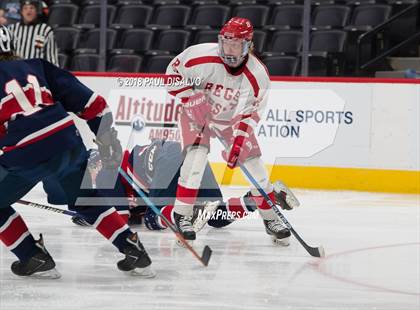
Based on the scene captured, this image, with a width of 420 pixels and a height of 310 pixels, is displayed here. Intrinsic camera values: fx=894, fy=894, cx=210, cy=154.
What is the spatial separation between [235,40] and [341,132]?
224cm

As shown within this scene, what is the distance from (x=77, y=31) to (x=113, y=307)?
20.4 feet


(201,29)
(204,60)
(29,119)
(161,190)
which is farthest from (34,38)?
(29,119)

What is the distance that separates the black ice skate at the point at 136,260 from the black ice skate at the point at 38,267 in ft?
0.82

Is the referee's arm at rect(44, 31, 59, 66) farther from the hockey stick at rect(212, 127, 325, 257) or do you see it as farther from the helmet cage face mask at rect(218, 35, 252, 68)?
the helmet cage face mask at rect(218, 35, 252, 68)

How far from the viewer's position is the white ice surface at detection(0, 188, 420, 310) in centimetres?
280

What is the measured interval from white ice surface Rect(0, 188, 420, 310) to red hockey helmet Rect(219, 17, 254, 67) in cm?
83

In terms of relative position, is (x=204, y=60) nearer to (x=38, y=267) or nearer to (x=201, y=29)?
(x=38, y=267)

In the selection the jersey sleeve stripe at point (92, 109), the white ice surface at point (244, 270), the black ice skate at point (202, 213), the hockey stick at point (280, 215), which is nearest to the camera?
the white ice surface at point (244, 270)

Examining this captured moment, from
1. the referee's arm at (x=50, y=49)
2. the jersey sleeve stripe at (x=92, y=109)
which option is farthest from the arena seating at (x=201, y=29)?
the jersey sleeve stripe at (x=92, y=109)

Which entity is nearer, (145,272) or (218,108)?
(145,272)

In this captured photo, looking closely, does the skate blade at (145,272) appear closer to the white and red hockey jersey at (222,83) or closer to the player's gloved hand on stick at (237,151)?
the player's gloved hand on stick at (237,151)

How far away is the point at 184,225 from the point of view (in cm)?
392

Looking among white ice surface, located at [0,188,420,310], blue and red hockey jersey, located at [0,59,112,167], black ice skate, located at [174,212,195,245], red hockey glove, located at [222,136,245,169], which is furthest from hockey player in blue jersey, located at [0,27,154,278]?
red hockey glove, located at [222,136,245,169]

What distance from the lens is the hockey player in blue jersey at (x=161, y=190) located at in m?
4.10
